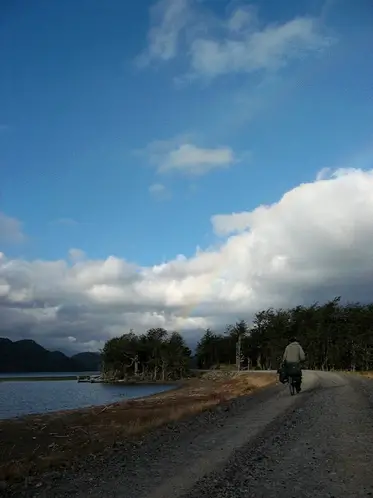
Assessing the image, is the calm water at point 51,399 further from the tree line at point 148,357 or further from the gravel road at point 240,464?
the tree line at point 148,357

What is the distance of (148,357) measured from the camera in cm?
15700

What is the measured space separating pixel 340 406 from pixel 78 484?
37.9 feet

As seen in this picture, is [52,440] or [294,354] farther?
[294,354]

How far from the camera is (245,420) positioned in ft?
51.4

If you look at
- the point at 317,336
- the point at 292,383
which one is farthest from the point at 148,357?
the point at 292,383

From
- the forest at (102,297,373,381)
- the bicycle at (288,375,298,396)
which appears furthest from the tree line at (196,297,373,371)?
the bicycle at (288,375,298,396)

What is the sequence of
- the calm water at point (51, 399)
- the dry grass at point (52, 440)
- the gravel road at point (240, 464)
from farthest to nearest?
1. the calm water at point (51, 399)
2. the dry grass at point (52, 440)
3. the gravel road at point (240, 464)

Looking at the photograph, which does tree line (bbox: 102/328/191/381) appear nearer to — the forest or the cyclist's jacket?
the forest

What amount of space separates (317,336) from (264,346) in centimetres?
2806

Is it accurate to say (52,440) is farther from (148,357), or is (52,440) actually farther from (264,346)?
(148,357)

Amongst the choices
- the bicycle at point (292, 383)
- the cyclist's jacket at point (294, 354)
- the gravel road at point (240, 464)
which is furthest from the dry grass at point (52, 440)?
the cyclist's jacket at point (294, 354)

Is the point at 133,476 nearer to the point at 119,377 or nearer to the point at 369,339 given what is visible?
the point at 369,339

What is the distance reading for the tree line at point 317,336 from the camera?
313ft

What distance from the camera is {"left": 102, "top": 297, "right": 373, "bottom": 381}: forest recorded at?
97688mm
